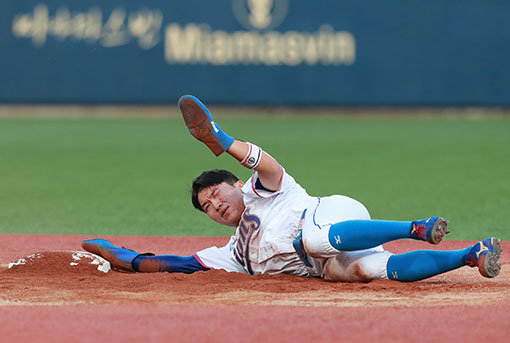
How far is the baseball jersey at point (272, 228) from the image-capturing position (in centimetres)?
461

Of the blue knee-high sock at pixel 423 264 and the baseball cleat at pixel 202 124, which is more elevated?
the baseball cleat at pixel 202 124

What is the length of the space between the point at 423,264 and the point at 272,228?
2.55ft

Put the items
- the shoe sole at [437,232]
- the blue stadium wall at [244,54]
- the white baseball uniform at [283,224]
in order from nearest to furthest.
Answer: the shoe sole at [437,232] → the white baseball uniform at [283,224] → the blue stadium wall at [244,54]

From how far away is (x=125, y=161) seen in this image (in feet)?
43.0

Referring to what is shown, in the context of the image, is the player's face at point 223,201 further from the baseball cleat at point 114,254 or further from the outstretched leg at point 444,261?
the outstretched leg at point 444,261

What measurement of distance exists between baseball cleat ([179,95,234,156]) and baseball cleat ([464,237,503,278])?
1271 mm

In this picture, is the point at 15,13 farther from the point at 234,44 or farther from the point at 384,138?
the point at 384,138

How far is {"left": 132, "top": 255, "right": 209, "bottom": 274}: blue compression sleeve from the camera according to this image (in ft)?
16.3

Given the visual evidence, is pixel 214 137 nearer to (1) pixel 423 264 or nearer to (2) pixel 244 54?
(1) pixel 423 264

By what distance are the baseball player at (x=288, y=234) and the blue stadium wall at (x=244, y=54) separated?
18.2 m

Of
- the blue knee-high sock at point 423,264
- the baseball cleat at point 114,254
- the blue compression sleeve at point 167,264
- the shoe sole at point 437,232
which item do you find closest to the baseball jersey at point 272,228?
the blue compression sleeve at point 167,264

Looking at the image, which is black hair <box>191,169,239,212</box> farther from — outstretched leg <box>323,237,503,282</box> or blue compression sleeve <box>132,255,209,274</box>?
outstretched leg <box>323,237,503,282</box>

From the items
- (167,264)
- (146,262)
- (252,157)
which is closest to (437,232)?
(252,157)

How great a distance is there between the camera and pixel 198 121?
441cm
